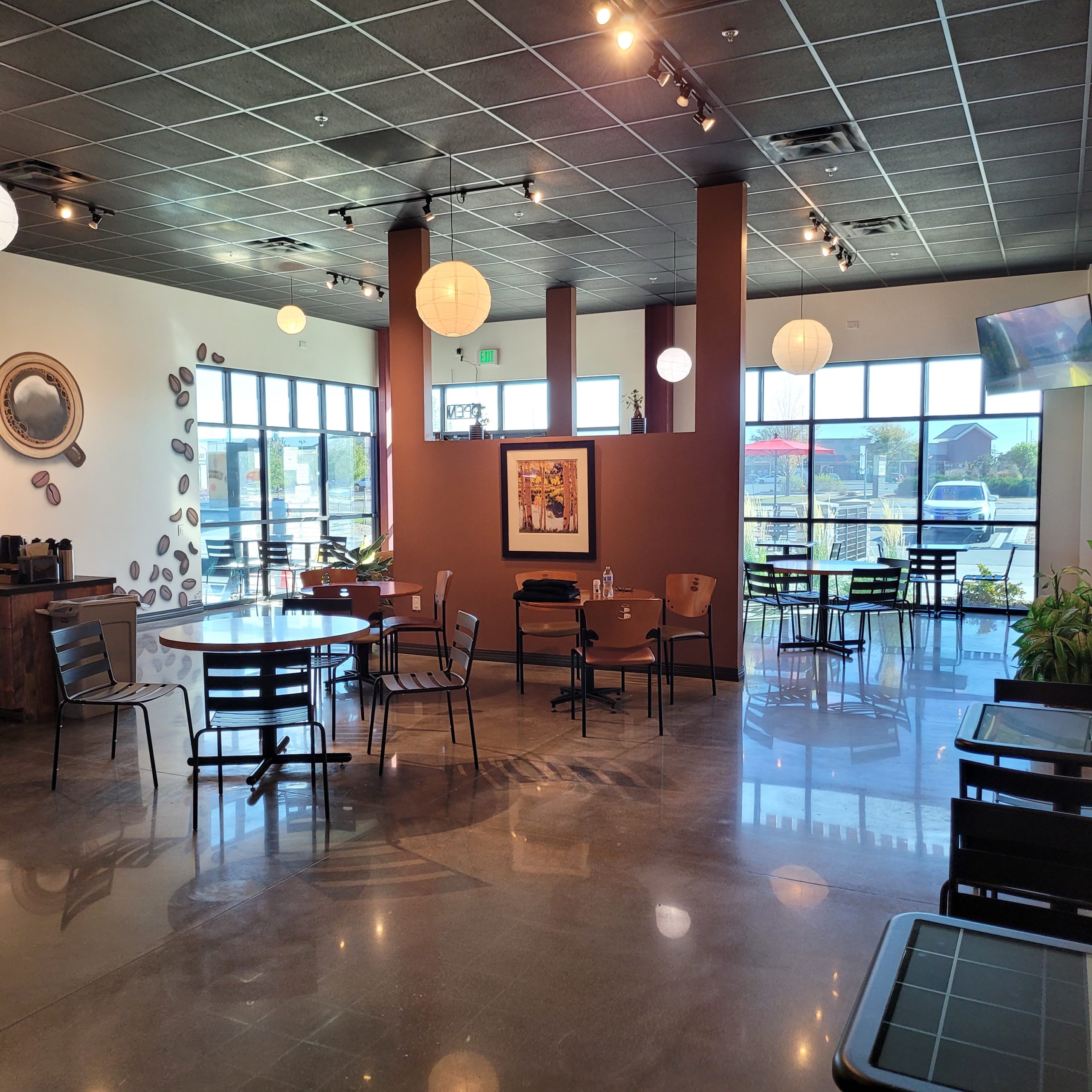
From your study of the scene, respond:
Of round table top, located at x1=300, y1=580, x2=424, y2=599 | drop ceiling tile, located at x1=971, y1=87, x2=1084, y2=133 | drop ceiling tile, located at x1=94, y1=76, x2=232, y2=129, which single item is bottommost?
round table top, located at x1=300, y1=580, x2=424, y2=599

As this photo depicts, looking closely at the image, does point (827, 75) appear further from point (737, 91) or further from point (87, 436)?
point (87, 436)

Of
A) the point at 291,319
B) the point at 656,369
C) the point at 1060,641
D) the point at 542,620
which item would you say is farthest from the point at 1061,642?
the point at 656,369

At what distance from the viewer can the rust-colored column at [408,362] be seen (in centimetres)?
816

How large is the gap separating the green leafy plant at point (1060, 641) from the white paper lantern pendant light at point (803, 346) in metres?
3.91

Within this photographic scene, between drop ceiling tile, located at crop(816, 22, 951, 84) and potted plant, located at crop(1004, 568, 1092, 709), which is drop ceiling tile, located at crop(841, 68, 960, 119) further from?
potted plant, located at crop(1004, 568, 1092, 709)

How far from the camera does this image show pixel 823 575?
8.05m

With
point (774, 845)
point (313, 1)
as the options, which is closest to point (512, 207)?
point (313, 1)

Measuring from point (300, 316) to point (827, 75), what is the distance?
6.01 metres

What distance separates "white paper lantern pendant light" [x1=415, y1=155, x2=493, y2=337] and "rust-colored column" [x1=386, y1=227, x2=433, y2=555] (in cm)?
212

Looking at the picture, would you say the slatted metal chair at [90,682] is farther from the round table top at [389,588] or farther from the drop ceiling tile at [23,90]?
the drop ceiling tile at [23,90]

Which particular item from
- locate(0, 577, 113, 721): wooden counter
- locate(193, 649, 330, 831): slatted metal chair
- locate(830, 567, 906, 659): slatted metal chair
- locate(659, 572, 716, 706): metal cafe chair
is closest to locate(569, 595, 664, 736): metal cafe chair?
locate(659, 572, 716, 706): metal cafe chair

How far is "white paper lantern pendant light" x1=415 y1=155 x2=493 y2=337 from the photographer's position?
5.93 meters

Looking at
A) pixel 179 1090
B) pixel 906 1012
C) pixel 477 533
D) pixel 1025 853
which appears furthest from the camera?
pixel 477 533

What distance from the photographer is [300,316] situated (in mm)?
9367
